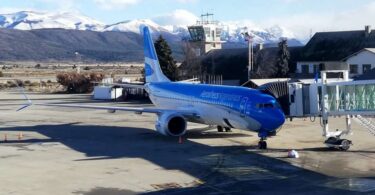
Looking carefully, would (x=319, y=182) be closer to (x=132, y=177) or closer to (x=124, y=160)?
(x=132, y=177)

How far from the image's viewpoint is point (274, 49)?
278ft

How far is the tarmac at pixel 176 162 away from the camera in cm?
2227

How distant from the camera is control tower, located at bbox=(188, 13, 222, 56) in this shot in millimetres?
96375

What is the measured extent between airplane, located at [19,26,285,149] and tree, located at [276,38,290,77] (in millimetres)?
34373

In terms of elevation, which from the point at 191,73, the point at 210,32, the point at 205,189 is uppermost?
the point at 210,32

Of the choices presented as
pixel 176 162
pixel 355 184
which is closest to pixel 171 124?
pixel 176 162

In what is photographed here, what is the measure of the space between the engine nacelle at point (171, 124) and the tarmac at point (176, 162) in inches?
23.2

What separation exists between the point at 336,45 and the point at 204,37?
963 inches

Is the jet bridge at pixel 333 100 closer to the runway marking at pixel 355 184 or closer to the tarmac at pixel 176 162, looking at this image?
the tarmac at pixel 176 162

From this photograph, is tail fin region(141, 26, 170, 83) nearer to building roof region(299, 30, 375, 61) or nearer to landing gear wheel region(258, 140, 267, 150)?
landing gear wheel region(258, 140, 267, 150)

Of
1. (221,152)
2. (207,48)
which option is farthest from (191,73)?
(221,152)

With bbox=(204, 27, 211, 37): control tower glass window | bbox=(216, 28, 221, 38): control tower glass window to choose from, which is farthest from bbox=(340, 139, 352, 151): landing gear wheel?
bbox=(216, 28, 221, 38): control tower glass window

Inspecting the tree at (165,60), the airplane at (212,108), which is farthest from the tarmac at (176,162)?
the tree at (165,60)

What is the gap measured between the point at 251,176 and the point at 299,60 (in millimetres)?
57243
